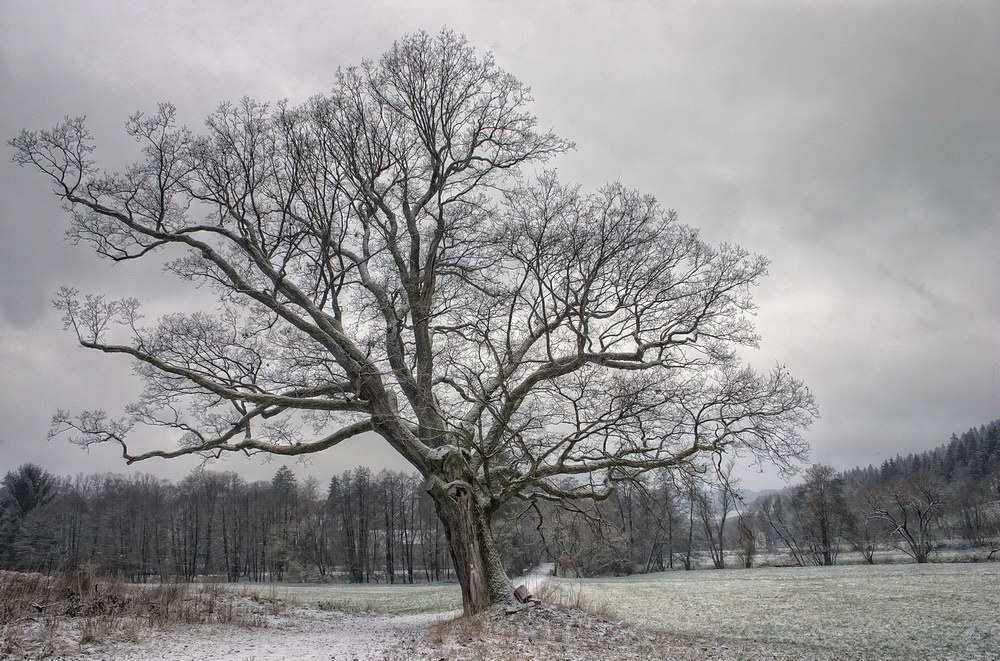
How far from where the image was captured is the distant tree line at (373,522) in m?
37.5

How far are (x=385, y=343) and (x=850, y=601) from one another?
50.7 ft

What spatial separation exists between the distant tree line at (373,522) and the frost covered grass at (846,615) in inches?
400

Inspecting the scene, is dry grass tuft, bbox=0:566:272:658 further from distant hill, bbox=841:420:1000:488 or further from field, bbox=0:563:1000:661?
distant hill, bbox=841:420:1000:488

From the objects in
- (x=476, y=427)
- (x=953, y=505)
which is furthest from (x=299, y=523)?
(x=953, y=505)

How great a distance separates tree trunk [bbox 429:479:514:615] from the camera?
11281 millimetres

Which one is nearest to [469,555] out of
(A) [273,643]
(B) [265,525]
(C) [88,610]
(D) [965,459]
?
(A) [273,643]

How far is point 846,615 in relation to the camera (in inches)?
527

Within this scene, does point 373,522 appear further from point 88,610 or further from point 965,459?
point 965,459

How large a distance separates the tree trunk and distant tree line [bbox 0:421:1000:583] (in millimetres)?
14349

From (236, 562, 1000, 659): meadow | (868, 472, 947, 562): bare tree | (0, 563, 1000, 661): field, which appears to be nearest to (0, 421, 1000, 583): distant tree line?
(868, 472, 947, 562): bare tree

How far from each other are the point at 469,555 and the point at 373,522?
154 ft

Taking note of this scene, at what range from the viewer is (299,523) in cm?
5322

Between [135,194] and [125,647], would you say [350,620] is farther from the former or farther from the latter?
[135,194]

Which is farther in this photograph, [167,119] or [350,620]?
[350,620]
